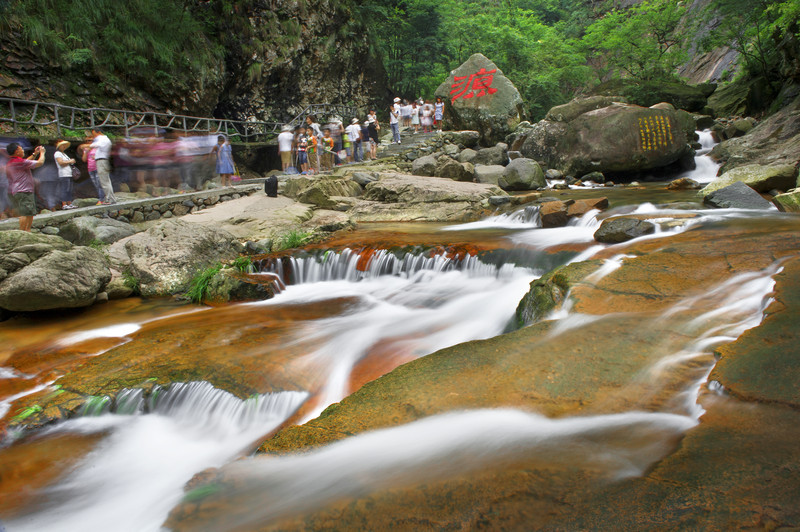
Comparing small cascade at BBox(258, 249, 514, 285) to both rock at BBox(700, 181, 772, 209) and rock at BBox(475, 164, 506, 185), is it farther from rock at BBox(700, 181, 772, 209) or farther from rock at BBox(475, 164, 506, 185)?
rock at BBox(475, 164, 506, 185)

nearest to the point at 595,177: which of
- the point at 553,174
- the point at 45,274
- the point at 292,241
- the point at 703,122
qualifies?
the point at 553,174

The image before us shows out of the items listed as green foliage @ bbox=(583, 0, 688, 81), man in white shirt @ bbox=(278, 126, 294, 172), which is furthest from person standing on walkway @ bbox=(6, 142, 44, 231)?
green foliage @ bbox=(583, 0, 688, 81)

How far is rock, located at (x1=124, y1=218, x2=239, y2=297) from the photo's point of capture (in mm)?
7258

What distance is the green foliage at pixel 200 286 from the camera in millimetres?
6867

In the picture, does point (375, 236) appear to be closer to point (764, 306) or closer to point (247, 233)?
point (247, 233)

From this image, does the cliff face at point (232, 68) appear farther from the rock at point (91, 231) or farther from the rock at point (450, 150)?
the rock at point (450, 150)

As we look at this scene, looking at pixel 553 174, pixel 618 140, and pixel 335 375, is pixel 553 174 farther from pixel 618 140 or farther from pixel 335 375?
pixel 335 375

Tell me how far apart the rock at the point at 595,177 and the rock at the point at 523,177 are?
4.24 feet

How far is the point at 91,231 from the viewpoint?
9.33 meters

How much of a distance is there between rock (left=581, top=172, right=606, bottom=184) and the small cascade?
9.17 meters

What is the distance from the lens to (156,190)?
13148 mm

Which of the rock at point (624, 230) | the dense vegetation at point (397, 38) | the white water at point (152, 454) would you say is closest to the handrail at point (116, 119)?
the dense vegetation at point (397, 38)

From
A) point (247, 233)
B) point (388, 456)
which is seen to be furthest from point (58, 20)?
point (388, 456)

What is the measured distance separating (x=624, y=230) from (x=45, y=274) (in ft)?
24.6
